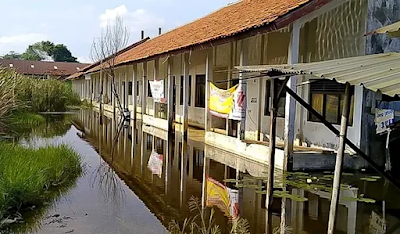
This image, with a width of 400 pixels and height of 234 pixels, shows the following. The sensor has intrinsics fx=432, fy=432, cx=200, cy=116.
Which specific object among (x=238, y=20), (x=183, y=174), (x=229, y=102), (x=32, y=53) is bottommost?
(x=183, y=174)

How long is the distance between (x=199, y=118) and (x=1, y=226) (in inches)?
548

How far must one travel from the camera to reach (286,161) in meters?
9.20

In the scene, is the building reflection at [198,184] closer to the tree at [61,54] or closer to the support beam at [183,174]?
the support beam at [183,174]

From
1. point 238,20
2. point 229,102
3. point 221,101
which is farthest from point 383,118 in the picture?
point 238,20

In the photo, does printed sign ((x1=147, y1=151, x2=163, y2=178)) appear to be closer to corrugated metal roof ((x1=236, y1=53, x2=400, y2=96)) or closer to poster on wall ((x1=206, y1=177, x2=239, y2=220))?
poster on wall ((x1=206, y1=177, x2=239, y2=220))

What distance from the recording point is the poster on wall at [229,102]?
441 inches

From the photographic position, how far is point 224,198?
23.5ft

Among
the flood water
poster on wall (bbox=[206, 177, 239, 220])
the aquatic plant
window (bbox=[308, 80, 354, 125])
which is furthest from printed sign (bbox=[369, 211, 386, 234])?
window (bbox=[308, 80, 354, 125])

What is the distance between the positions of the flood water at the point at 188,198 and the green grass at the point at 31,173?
0.28 metres

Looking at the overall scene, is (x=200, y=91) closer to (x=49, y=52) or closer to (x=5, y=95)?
(x=5, y=95)

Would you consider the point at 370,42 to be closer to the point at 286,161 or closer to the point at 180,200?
the point at 286,161

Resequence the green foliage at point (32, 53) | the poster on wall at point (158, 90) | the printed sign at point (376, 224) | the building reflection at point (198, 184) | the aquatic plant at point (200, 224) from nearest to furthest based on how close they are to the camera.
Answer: the aquatic plant at point (200, 224) < the printed sign at point (376, 224) < the building reflection at point (198, 184) < the poster on wall at point (158, 90) < the green foliage at point (32, 53)

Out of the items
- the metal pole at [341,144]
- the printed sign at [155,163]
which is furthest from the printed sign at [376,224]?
the printed sign at [155,163]

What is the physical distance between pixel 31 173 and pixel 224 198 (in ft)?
10.2
